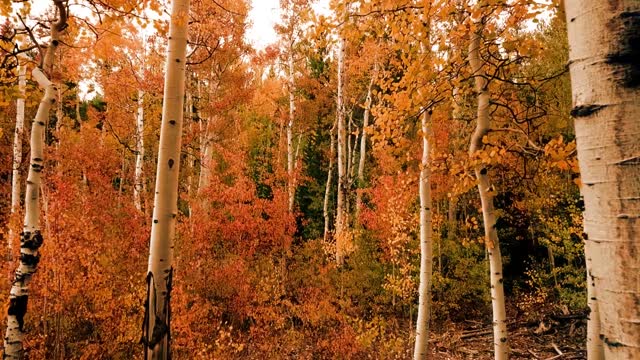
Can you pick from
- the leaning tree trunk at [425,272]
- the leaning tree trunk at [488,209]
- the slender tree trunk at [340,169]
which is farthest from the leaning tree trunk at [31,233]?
the slender tree trunk at [340,169]

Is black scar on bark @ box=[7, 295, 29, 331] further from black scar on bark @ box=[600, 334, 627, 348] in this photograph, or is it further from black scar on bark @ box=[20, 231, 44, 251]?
black scar on bark @ box=[600, 334, 627, 348]

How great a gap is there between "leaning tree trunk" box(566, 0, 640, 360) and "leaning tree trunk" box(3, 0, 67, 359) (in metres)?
4.85

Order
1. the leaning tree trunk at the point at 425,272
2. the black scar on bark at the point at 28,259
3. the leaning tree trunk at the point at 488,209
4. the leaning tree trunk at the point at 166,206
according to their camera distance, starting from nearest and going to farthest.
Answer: the leaning tree trunk at the point at 166,206, the leaning tree trunk at the point at 488,209, the black scar on bark at the point at 28,259, the leaning tree trunk at the point at 425,272

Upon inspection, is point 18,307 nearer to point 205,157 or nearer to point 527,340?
point 205,157

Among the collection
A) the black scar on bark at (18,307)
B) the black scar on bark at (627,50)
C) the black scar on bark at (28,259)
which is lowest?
the black scar on bark at (18,307)

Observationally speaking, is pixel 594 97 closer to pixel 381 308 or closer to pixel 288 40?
pixel 381 308

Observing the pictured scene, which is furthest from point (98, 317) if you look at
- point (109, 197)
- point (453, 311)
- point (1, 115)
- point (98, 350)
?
point (1, 115)

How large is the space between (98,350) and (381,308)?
29.1ft

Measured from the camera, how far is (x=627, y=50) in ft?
2.69

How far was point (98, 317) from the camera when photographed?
712 centimetres

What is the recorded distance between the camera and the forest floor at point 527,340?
874cm

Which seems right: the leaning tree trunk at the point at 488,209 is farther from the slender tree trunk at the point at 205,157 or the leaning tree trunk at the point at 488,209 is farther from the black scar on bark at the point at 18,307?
the slender tree trunk at the point at 205,157

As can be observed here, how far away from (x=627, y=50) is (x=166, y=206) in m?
3.18

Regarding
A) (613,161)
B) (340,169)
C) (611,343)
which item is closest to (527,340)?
(340,169)
